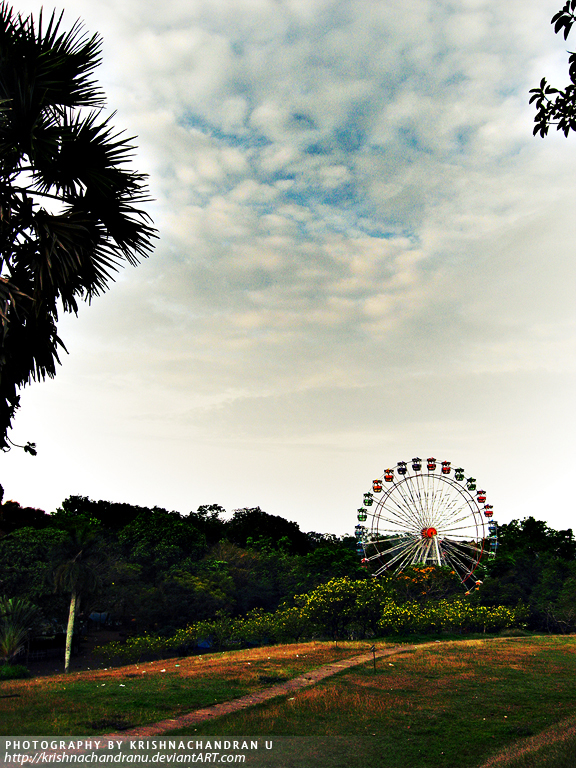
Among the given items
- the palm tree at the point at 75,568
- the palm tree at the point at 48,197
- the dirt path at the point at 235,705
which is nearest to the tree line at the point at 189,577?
the palm tree at the point at 75,568

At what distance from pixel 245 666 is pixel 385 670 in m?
5.96

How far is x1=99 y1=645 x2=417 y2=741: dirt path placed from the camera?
12.9 m

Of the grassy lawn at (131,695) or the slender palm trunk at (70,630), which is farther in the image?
the slender palm trunk at (70,630)

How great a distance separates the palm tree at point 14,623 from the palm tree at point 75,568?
2539mm

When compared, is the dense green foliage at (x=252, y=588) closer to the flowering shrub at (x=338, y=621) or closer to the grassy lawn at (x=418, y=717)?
the flowering shrub at (x=338, y=621)

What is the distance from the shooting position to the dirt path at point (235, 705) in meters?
12.9

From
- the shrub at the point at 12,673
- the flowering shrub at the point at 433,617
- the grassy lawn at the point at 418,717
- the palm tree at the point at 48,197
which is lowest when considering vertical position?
the shrub at the point at 12,673

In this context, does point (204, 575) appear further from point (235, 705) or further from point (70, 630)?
point (235, 705)

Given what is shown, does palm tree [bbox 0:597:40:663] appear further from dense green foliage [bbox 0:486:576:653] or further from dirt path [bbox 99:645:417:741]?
dirt path [bbox 99:645:417:741]

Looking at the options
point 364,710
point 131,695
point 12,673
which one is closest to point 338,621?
point 12,673

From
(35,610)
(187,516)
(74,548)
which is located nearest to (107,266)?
(74,548)

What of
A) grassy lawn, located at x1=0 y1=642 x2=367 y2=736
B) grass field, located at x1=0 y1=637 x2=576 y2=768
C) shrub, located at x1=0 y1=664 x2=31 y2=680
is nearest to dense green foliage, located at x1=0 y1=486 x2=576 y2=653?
shrub, located at x1=0 y1=664 x2=31 y2=680

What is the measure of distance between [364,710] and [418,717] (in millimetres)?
1518

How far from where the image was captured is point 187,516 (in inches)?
3041
